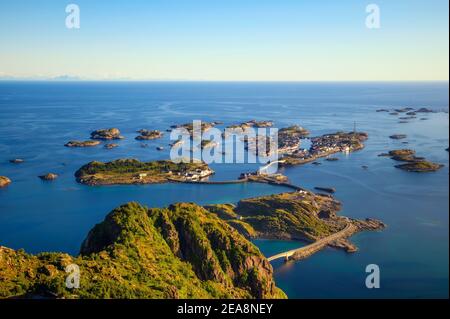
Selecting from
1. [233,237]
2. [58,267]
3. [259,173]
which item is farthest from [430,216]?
[58,267]

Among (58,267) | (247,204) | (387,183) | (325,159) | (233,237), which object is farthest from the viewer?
(325,159)

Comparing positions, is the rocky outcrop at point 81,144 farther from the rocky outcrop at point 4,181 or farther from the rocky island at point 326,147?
the rocky island at point 326,147

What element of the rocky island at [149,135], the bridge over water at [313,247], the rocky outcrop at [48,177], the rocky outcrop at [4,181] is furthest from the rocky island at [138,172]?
the bridge over water at [313,247]

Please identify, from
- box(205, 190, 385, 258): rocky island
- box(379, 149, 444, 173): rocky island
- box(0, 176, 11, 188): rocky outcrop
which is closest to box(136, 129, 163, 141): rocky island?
box(0, 176, 11, 188): rocky outcrop

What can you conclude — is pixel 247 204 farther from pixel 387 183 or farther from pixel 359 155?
pixel 359 155

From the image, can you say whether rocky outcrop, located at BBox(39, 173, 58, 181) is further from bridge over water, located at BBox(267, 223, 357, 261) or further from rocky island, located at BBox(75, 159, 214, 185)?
bridge over water, located at BBox(267, 223, 357, 261)

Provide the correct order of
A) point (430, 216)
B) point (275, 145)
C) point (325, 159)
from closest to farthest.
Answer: point (430, 216)
point (325, 159)
point (275, 145)
